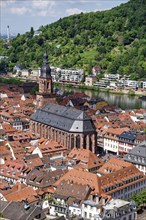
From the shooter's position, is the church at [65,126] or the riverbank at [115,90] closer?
the church at [65,126]

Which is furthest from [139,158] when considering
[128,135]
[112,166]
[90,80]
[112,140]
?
[90,80]

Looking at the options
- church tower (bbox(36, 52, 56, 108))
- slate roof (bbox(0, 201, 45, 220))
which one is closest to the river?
church tower (bbox(36, 52, 56, 108))

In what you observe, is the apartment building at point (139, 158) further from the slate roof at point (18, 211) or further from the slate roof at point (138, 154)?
the slate roof at point (18, 211)

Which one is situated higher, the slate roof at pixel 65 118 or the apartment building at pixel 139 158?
the slate roof at pixel 65 118

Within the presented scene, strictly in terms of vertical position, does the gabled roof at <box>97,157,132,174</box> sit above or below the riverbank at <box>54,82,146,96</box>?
above

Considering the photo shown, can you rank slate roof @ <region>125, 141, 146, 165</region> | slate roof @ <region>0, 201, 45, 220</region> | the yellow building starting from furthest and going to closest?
the yellow building < slate roof @ <region>125, 141, 146, 165</region> < slate roof @ <region>0, 201, 45, 220</region>

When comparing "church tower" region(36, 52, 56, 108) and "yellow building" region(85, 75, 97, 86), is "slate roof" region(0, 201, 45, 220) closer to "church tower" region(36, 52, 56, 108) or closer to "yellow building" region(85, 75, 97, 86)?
"church tower" region(36, 52, 56, 108)

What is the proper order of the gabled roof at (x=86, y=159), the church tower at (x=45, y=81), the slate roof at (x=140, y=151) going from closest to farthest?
1. the gabled roof at (x=86, y=159)
2. the slate roof at (x=140, y=151)
3. the church tower at (x=45, y=81)

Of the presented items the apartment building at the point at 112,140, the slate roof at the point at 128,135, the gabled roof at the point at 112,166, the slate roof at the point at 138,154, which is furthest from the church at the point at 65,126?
the gabled roof at the point at 112,166
